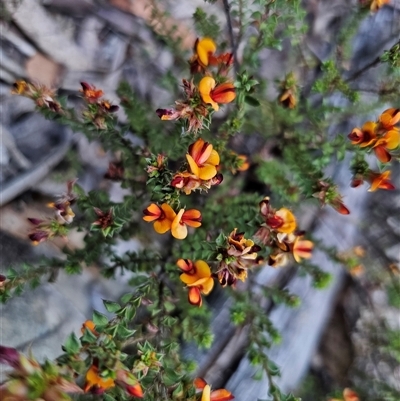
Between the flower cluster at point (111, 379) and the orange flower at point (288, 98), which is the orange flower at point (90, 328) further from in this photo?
the orange flower at point (288, 98)

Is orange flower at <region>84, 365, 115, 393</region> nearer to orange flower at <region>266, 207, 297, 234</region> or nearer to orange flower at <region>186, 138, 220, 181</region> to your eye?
orange flower at <region>186, 138, 220, 181</region>

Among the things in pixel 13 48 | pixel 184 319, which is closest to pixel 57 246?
pixel 184 319

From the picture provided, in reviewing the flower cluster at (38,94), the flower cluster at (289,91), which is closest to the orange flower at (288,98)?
the flower cluster at (289,91)

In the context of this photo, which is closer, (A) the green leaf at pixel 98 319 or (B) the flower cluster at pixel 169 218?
(A) the green leaf at pixel 98 319

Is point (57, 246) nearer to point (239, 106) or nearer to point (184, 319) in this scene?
point (184, 319)

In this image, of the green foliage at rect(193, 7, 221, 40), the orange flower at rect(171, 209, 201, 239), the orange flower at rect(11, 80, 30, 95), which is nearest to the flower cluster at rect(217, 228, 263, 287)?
the orange flower at rect(171, 209, 201, 239)

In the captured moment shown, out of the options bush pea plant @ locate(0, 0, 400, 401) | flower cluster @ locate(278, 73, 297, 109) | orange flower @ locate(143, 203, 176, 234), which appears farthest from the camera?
flower cluster @ locate(278, 73, 297, 109)
